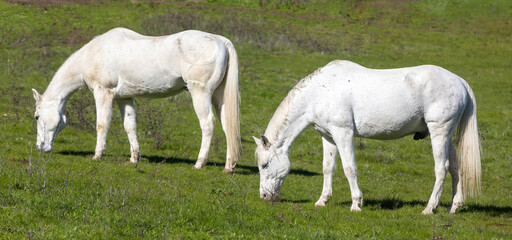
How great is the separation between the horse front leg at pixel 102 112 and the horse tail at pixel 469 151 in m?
6.71

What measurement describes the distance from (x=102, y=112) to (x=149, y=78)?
128 cm

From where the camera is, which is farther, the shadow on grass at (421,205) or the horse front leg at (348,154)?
the shadow on grass at (421,205)

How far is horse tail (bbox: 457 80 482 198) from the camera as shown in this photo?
331 inches

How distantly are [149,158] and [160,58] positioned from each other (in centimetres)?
250

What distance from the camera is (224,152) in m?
14.3

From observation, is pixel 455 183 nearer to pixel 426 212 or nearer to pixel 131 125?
pixel 426 212

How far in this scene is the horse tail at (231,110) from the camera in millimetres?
10883

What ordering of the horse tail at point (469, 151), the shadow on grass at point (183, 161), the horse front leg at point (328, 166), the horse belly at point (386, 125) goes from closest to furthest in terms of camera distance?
1. the horse belly at point (386, 125)
2. the horse tail at point (469, 151)
3. the horse front leg at point (328, 166)
4. the shadow on grass at point (183, 161)

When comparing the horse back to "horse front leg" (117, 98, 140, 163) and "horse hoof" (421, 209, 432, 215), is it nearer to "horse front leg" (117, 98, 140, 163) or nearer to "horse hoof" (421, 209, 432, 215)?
"horse hoof" (421, 209, 432, 215)

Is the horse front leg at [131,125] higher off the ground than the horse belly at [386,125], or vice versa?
the horse belly at [386,125]

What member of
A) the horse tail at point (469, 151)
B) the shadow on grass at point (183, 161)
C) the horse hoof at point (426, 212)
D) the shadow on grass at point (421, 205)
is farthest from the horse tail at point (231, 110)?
the horse tail at point (469, 151)

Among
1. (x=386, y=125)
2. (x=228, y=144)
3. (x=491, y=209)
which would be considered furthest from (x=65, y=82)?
(x=491, y=209)

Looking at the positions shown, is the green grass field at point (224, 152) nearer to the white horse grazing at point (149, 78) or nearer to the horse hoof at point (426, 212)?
the horse hoof at point (426, 212)

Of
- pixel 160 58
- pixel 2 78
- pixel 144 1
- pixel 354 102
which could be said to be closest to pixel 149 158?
pixel 160 58
